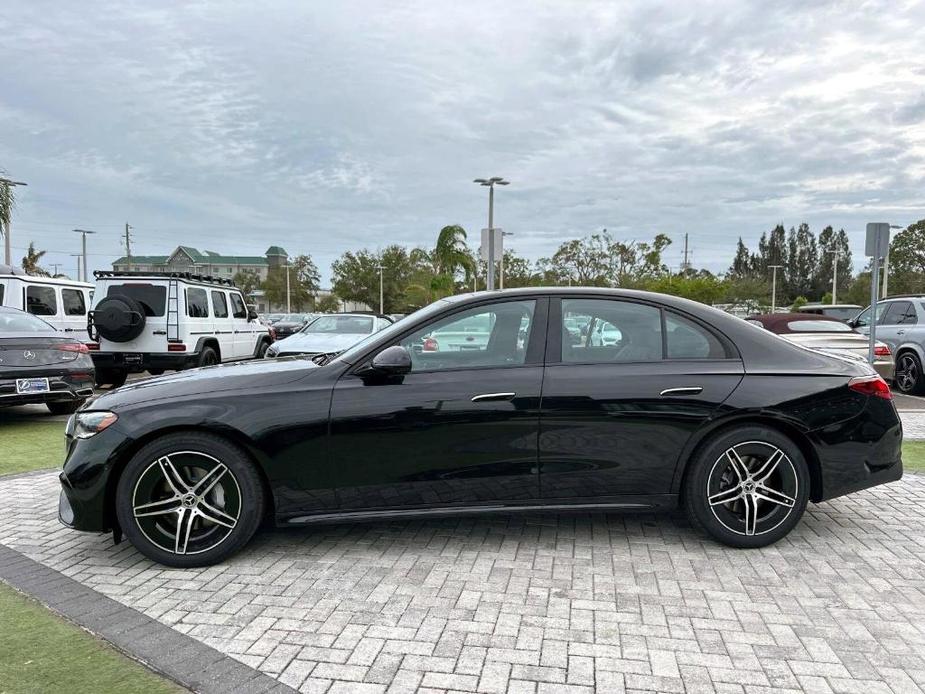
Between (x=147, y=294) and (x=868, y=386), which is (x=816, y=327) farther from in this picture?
(x=147, y=294)

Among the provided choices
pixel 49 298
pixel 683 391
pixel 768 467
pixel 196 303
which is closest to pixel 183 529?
pixel 683 391

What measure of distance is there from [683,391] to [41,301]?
12.4 metres

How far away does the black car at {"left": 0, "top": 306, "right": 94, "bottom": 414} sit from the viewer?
7027 mm

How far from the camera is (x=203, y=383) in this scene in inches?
143

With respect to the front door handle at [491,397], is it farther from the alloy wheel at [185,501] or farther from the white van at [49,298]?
the white van at [49,298]

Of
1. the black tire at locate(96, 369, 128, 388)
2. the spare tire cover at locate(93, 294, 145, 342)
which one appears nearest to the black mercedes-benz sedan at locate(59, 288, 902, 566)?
the spare tire cover at locate(93, 294, 145, 342)

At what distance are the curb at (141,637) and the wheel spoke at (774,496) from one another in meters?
2.75

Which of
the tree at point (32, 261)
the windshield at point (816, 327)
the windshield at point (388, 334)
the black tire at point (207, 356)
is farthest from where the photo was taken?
the tree at point (32, 261)

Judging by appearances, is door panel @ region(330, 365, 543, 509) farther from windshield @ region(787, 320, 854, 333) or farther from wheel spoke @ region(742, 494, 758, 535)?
windshield @ region(787, 320, 854, 333)

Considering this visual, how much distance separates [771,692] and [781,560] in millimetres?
1416

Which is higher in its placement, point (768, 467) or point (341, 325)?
point (341, 325)

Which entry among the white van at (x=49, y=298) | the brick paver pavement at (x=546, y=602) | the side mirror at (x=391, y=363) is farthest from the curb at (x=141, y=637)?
the white van at (x=49, y=298)

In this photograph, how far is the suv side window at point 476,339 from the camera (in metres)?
3.72

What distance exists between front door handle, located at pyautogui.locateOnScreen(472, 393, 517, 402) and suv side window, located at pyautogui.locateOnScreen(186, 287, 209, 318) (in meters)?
8.70
